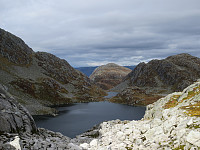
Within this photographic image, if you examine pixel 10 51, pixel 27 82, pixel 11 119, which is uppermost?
pixel 10 51

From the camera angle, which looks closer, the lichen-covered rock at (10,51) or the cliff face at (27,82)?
the cliff face at (27,82)

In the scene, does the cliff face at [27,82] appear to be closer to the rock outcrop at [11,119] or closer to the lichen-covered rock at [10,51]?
the lichen-covered rock at [10,51]

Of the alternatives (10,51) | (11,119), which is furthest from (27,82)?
(11,119)

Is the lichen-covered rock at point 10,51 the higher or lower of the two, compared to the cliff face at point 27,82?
higher

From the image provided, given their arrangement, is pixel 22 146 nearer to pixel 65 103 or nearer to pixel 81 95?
pixel 65 103

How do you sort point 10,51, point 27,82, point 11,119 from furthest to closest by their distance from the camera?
point 10,51 < point 27,82 < point 11,119

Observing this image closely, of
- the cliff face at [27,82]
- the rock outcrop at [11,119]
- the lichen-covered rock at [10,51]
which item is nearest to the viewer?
the rock outcrop at [11,119]

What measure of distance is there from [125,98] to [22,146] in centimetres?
16489

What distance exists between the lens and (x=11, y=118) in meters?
28.8

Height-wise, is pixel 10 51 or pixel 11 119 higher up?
pixel 10 51

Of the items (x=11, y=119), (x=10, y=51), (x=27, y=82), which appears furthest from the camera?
(x=10, y=51)

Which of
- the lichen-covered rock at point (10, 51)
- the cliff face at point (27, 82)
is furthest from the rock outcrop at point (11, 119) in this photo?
the lichen-covered rock at point (10, 51)

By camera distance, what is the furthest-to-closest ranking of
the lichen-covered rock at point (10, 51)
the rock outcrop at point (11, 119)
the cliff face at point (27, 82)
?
1. the lichen-covered rock at point (10, 51)
2. the cliff face at point (27, 82)
3. the rock outcrop at point (11, 119)

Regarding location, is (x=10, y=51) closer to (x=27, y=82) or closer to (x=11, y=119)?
(x=27, y=82)
